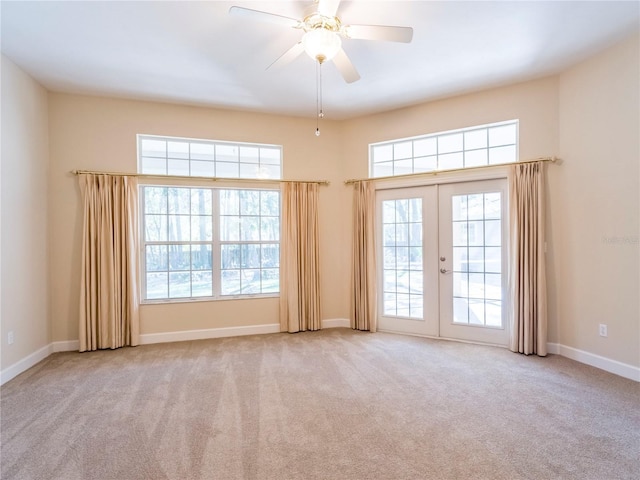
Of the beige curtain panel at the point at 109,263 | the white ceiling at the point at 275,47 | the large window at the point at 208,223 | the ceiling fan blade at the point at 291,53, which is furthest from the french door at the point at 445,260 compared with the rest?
the beige curtain panel at the point at 109,263

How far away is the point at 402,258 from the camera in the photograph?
4.61m

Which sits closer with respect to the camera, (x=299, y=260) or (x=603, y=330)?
(x=603, y=330)

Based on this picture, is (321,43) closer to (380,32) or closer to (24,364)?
(380,32)

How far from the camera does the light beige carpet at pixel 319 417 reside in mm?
1903

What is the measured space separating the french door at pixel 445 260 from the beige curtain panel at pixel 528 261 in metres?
0.21

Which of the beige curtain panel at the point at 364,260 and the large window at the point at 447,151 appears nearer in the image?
the large window at the point at 447,151

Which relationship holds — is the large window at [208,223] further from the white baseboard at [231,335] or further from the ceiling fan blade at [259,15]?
the ceiling fan blade at [259,15]

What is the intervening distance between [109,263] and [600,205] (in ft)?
18.4

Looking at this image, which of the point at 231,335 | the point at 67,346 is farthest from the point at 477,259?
the point at 67,346

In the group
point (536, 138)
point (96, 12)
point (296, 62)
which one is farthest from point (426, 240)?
point (96, 12)

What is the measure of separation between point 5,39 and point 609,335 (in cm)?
648

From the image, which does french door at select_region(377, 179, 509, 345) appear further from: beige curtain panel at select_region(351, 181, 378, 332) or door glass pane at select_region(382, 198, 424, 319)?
beige curtain panel at select_region(351, 181, 378, 332)

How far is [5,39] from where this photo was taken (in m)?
2.93

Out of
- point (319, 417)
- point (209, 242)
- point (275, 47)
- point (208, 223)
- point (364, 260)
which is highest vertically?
point (275, 47)
